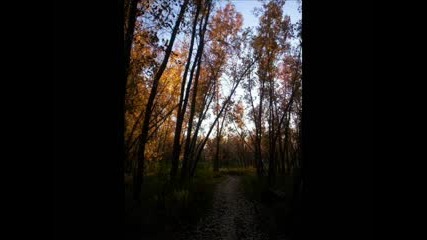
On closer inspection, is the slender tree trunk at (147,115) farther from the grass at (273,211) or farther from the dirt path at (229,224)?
the grass at (273,211)

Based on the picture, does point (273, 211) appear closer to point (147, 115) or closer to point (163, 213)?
point (163, 213)

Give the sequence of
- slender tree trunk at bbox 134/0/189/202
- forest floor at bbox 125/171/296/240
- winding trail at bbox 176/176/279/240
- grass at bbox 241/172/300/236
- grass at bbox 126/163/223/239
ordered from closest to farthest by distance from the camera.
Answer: grass at bbox 126/163/223/239, forest floor at bbox 125/171/296/240, winding trail at bbox 176/176/279/240, grass at bbox 241/172/300/236, slender tree trunk at bbox 134/0/189/202

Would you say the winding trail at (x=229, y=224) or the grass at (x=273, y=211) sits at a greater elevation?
the grass at (x=273, y=211)

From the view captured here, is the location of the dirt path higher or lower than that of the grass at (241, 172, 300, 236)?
lower

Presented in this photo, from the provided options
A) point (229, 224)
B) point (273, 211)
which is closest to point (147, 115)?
point (229, 224)

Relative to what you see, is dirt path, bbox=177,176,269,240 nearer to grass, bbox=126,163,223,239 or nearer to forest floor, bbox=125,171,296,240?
forest floor, bbox=125,171,296,240

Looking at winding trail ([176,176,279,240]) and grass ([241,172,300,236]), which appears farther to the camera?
grass ([241,172,300,236])

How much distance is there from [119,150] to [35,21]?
4.39 ft

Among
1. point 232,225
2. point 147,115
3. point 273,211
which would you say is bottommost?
point 232,225

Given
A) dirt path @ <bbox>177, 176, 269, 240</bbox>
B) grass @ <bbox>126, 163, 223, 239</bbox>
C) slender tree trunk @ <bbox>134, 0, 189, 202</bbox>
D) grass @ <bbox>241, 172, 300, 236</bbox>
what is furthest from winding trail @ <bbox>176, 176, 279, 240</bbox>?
slender tree trunk @ <bbox>134, 0, 189, 202</bbox>

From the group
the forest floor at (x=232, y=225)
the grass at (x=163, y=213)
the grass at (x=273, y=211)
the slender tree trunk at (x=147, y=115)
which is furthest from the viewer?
the slender tree trunk at (x=147, y=115)

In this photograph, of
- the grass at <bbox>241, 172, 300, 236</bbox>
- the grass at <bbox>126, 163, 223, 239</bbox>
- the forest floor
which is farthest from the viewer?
the grass at <bbox>241, 172, 300, 236</bbox>

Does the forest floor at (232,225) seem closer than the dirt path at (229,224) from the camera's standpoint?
Yes

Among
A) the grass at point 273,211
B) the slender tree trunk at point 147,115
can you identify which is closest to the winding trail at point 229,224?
the grass at point 273,211
